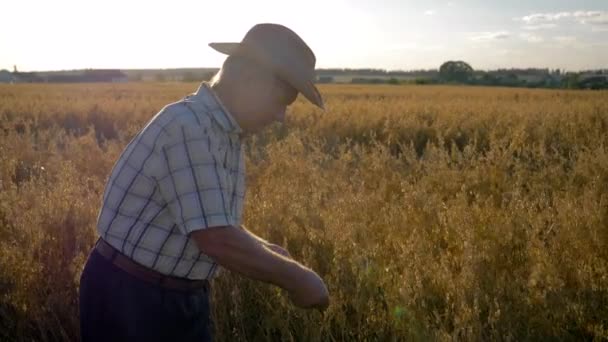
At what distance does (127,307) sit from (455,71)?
79.6 meters

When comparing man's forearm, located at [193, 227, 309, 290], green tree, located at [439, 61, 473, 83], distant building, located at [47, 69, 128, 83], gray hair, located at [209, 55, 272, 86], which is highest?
green tree, located at [439, 61, 473, 83]

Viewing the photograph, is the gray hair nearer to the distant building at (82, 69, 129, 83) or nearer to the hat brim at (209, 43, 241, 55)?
the hat brim at (209, 43, 241, 55)

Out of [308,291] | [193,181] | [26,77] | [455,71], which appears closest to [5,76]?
[26,77]

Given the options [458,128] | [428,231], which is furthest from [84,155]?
[458,128]

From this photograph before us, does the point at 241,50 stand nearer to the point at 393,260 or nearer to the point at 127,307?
the point at 127,307

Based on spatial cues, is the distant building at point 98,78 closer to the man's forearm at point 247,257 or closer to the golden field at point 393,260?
the golden field at point 393,260

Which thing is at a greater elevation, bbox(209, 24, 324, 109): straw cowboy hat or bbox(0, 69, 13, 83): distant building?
bbox(0, 69, 13, 83): distant building

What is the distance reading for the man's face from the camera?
1834 millimetres

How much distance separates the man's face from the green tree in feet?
246

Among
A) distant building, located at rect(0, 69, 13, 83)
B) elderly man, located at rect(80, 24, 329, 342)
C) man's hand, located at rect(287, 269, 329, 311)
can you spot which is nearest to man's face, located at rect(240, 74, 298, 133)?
elderly man, located at rect(80, 24, 329, 342)

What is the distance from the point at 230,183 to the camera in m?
1.92

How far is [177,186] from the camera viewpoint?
5.73 feet

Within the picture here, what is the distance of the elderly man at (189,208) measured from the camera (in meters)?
1.75

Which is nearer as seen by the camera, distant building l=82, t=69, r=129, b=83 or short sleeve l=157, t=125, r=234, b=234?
short sleeve l=157, t=125, r=234, b=234
